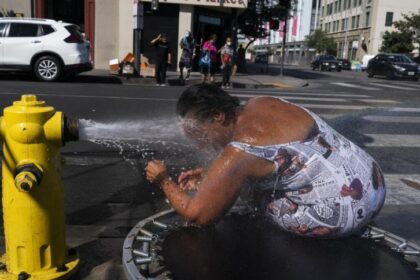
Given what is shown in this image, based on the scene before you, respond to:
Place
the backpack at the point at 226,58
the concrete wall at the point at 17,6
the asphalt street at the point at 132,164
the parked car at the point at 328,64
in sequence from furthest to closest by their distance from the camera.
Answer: the parked car at the point at 328,64 → the concrete wall at the point at 17,6 → the backpack at the point at 226,58 → the asphalt street at the point at 132,164

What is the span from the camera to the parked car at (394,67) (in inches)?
1061

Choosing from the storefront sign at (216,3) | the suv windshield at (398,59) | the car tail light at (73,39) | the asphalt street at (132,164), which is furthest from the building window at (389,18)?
the asphalt street at (132,164)

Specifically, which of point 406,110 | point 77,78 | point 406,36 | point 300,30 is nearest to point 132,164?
point 406,110

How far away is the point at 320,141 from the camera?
2.27 m

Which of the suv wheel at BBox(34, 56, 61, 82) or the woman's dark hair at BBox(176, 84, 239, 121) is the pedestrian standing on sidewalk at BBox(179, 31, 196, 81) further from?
the woman's dark hair at BBox(176, 84, 239, 121)

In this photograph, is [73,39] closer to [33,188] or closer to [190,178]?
[190,178]

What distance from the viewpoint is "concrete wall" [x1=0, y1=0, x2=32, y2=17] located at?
19766 mm

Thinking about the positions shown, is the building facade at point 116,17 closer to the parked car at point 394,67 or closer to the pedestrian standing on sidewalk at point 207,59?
the pedestrian standing on sidewalk at point 207,59

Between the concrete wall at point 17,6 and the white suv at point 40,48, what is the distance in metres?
6.43

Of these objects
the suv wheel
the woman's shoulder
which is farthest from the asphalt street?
the suv wheel

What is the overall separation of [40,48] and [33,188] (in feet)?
41.6

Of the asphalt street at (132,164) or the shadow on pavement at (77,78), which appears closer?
the asphalt street at (132,164)

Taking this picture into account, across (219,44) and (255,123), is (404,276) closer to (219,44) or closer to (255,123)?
(255,123)

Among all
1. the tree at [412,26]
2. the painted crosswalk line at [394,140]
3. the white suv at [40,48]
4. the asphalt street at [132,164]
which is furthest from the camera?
the tree at [412,26]
